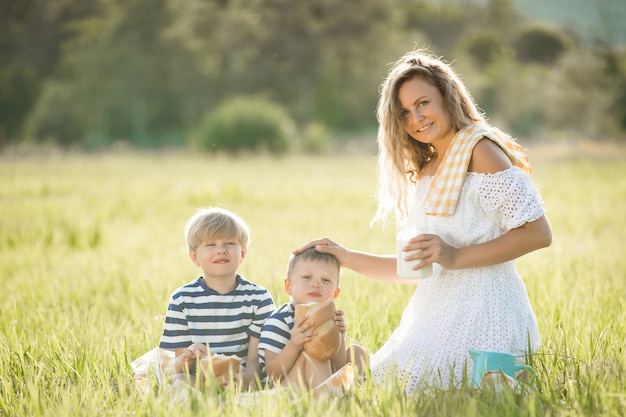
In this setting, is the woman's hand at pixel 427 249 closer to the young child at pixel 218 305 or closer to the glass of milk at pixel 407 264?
the glass of milk at pixel 407 264

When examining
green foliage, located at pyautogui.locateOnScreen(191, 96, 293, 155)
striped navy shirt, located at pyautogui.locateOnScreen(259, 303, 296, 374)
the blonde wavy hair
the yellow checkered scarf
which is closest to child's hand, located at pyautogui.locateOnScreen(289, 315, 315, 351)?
striped navy shirt, located at pyautogui.locateOnScreen(259, 303, 296, 374)

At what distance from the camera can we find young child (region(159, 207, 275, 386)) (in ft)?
9.67

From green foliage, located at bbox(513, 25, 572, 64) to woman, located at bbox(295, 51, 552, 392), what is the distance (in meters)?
58.9

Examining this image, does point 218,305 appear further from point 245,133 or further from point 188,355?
point 245,133

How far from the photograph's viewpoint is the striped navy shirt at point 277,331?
2879 mm

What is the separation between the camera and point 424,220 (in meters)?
→ 3.01

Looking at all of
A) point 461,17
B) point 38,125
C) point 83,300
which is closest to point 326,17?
point 38,125

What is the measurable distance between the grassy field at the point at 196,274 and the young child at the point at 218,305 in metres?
0.33

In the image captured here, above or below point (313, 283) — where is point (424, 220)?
above

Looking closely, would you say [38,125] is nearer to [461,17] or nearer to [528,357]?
[528,357]

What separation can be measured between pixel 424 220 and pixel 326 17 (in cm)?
3337

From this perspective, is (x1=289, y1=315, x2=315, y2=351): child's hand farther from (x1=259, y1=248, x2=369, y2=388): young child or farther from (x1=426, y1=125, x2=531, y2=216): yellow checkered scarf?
(x1=426, y1=125, x2=531, y2=216): yellow checkered scarf

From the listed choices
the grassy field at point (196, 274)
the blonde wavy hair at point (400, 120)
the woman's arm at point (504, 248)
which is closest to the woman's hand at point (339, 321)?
the grassy field at point (196, 274)

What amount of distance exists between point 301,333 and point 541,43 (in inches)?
2382
